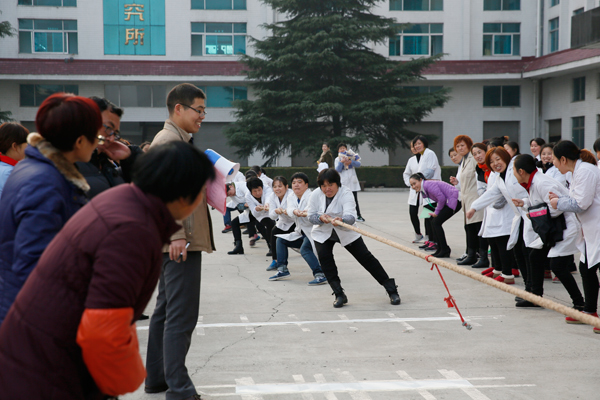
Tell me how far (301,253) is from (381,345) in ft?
9.96

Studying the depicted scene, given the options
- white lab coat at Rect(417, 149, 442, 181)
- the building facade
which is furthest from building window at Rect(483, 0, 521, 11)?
white lab coat at Rect(417, 149, 442, 181)

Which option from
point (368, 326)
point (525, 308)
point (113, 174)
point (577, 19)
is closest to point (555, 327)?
point (525, 308)

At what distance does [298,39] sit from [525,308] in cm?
2271

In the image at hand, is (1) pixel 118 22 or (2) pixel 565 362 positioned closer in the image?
(2) pixel 565 362

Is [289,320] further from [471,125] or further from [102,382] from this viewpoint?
[471,125]

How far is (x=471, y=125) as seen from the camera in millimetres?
34156

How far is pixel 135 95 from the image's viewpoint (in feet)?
109

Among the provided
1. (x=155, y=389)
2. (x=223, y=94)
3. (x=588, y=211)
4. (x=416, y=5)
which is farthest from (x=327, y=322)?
(x=416, y=5)

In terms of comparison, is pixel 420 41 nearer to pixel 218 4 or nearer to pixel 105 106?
pixel 218 4

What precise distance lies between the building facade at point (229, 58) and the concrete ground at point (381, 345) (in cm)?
2553

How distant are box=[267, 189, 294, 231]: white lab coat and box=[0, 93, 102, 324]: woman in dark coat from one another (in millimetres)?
5922

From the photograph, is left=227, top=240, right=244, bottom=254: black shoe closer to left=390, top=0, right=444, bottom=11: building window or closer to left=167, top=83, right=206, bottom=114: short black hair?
left=167, top=83, right=206, bottom=114: short black hair

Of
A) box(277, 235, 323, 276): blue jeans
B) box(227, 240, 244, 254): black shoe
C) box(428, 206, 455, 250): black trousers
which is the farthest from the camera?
box(227, 240, 244, 254): black shoe

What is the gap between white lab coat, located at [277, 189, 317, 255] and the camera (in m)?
7.44
